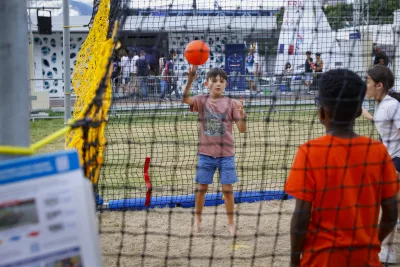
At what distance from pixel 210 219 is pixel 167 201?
0.63 meters

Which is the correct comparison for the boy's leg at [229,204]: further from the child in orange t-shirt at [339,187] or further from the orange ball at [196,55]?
Result: the child in orange t-shirt at [339,187]

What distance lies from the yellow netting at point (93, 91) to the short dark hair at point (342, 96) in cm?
104

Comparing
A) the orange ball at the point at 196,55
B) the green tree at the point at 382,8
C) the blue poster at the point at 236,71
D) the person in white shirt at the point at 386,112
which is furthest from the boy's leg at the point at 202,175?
the blue poster at the point at 236,71

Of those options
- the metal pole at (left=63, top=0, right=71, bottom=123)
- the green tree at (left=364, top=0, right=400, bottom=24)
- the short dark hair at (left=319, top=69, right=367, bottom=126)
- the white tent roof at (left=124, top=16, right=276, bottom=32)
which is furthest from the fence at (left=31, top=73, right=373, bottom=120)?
the short dark hair at (left=319, top=69, right=367, bottom=126)

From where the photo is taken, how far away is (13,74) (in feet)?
6.11

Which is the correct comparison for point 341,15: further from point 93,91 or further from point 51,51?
point 51,51

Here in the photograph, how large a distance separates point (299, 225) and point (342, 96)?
621 mm

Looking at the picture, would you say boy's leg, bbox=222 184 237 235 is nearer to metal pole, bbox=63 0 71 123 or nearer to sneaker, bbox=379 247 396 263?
sneaker, bbox=379 247 396 263

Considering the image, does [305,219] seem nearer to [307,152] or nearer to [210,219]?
[307,152]

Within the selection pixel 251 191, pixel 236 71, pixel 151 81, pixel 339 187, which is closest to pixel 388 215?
pixel 339 187

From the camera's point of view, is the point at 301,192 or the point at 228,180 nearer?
the point at 301,192

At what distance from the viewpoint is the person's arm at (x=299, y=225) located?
7.75 ft

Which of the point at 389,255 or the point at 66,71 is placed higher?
the point at 66,71

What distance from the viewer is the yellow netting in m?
2.47
